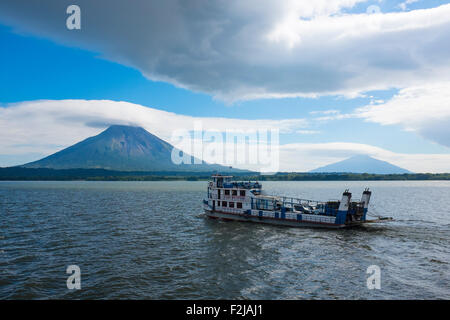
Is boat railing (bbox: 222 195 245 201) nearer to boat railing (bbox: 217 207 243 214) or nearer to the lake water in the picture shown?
boat railing (bbox: 217 207 243 214)

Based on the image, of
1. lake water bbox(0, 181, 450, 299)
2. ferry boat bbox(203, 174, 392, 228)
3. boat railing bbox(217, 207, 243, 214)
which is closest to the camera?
lake water bbox(0, 181, 450, 299)

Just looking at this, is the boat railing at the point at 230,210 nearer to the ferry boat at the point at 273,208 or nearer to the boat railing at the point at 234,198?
the ferry boat at the point at 273,208

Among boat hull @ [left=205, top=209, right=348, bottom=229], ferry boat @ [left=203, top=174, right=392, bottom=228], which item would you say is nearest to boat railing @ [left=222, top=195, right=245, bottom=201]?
ferry boat @ [left=203, top=174, right=392, bottom=228]

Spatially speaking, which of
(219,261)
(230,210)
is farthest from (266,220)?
(219,261)

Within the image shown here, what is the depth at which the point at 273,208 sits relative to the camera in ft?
145

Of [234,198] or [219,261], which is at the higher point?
[234,198]

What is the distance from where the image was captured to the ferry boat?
1559 inches

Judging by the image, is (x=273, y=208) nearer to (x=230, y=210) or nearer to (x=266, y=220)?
(x=266, y=220)

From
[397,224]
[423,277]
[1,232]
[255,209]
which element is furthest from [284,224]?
[1,232]

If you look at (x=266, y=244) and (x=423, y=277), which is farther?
(x=266, y=244)
